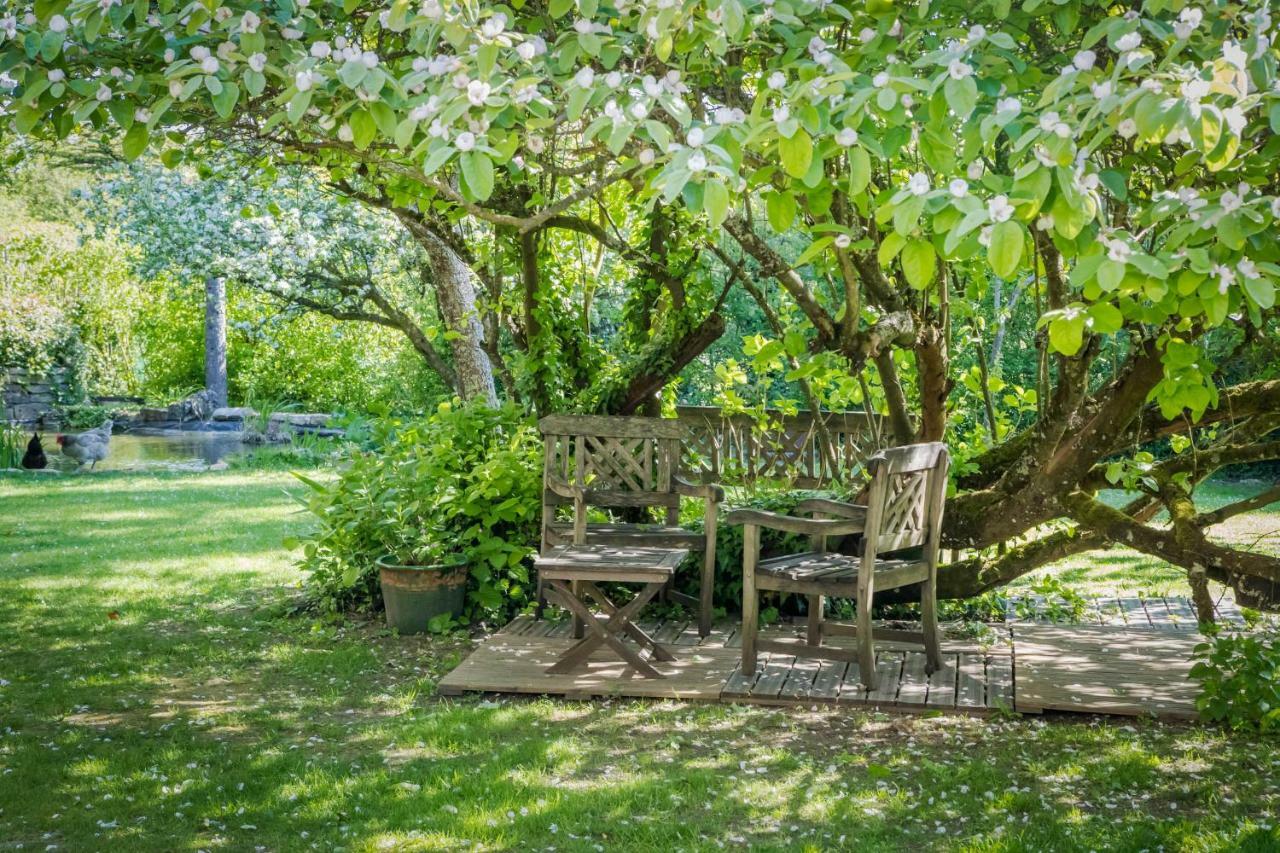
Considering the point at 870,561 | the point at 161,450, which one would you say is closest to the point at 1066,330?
the point at 870,561

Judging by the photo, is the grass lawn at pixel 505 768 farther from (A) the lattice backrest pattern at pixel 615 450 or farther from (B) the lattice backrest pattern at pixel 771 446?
(B) the lattice backrest pattern at pixel 771 446

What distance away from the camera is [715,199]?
220 cm

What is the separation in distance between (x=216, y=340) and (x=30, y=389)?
3858 mm

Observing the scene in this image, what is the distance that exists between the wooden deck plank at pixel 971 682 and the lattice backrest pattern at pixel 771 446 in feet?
6.62

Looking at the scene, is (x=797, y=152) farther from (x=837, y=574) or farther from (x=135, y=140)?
(x=837, y=574)

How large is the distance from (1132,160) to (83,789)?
3802 millimetres

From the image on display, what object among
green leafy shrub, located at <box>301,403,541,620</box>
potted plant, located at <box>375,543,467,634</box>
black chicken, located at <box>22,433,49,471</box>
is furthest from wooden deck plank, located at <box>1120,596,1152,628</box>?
black chicken, located at <box>22,433,49,471</box>

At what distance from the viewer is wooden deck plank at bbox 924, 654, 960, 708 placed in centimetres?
473

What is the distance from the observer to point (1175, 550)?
5.18 m

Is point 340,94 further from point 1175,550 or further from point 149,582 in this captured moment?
point 149,582

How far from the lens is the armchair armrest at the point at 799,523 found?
4.82 m

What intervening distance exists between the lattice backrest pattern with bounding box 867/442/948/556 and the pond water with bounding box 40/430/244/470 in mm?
11488

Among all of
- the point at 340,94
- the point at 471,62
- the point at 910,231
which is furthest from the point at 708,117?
the point at 910,231

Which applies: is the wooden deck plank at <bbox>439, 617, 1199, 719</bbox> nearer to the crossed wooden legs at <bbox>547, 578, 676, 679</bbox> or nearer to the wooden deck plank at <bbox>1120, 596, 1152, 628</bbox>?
the crossed wooden legs at <bbox>547, 578, 676, 679</bbox>
